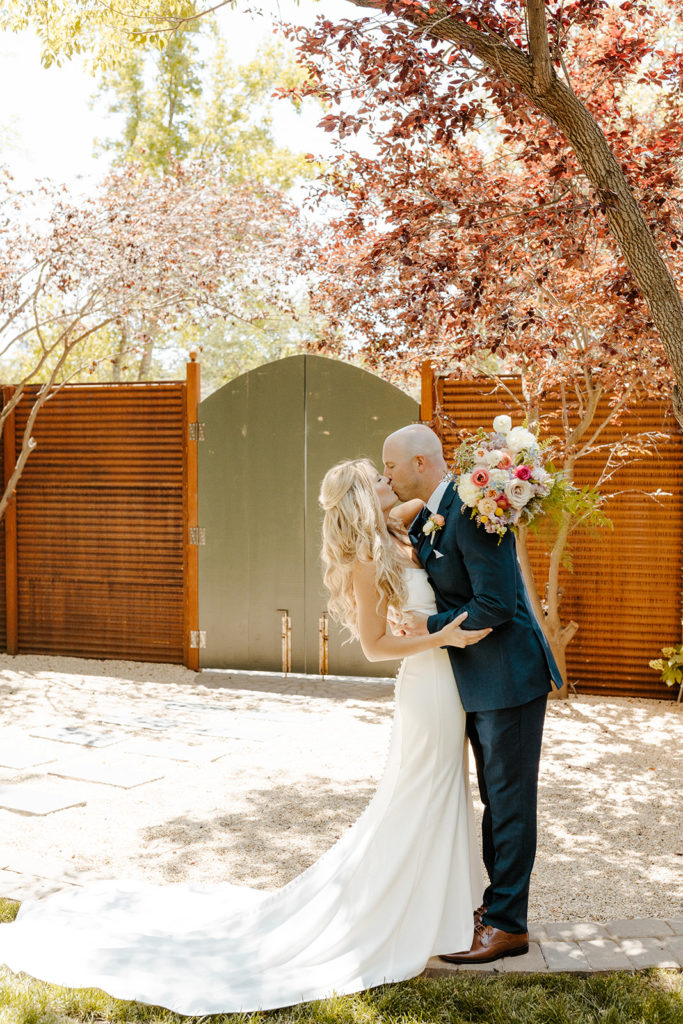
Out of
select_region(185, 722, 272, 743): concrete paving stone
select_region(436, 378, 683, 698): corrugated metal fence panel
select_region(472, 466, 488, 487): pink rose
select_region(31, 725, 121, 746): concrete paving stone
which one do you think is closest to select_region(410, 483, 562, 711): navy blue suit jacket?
select_region(472, 466, 488, 487): pink rose

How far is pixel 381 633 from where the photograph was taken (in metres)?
2.98

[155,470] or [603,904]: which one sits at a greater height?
[155,470]

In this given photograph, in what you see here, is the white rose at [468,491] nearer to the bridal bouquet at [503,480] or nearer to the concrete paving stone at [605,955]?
the bridal bouquet at [503,480]

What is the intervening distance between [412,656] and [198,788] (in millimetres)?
2357

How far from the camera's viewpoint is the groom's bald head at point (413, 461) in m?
3.13

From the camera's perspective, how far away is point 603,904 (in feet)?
11.5

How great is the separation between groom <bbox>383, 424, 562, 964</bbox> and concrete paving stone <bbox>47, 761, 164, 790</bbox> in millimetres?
2522

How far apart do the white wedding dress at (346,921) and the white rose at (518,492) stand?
0.44m

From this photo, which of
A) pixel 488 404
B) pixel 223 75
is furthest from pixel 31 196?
pixel 223 75

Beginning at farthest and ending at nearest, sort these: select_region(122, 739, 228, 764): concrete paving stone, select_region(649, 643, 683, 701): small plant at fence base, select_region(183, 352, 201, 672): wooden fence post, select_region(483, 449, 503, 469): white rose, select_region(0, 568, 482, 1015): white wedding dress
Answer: select_region(183, 352, 201, 672): wooden fence post < select_region(649, 643, 683, 701): small plant at fence base < select_region(122, 739, 228, 764): concrete paving stone < select_region(483, 449, 503, 469): white rose < select_region(0, 568, 482, 1015): white wedding dress

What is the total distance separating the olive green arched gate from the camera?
765cm

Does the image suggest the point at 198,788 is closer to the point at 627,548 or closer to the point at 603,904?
the point at 603,904

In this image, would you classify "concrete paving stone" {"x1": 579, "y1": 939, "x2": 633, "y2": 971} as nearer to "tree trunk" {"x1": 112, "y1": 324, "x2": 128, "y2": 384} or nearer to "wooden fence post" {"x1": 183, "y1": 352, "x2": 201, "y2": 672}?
"wooden fence post" {"x1": 183, "y1": 352, "x2": 201, "y2": 672}

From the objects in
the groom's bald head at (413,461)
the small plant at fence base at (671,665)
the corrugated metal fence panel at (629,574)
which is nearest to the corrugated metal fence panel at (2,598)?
the corrugated metal fence panel at (629,574)
